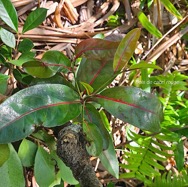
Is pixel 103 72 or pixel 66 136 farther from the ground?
pixel 103 72

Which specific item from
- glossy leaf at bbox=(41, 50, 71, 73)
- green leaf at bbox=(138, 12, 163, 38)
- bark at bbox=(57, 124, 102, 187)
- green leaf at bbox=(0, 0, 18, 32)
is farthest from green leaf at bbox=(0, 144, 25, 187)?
green leaf at bbox=(138, 12, 163, 38)

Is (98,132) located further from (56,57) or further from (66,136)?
(56,57)

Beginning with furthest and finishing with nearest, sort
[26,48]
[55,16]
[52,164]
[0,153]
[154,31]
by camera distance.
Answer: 1. [154,31]
2. [55,16]
3. [26,48]
4. [52,164]
5. [0,153]

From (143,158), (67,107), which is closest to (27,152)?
(67,107)

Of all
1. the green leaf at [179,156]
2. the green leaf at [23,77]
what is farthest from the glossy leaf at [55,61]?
the green leaf at [179,156]

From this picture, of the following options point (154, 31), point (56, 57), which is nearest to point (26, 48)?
point (56, 57)

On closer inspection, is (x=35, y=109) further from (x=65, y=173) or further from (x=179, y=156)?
(x=179, y=156)
